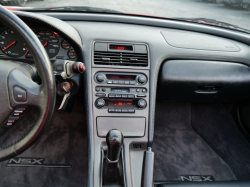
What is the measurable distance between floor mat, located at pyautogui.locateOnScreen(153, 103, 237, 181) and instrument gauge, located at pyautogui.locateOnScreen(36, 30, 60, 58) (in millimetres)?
1268

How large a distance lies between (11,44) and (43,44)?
0.21 m

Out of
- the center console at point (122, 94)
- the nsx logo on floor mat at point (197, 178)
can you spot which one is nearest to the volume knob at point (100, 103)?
the center console at point (122, 94)

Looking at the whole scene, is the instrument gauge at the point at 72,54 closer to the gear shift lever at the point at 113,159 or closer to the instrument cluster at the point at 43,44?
the instrument cluster at the point at 43,44

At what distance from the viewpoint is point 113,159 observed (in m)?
1.07

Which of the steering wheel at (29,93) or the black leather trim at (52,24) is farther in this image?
the black leather trim at (52,24)

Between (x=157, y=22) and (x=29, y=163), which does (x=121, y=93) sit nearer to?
(x=157, y=22)

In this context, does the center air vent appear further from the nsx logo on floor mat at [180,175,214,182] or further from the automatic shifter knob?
the nsx logo on floor mat at [180,175,214,182]

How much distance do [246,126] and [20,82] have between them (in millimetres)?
1967

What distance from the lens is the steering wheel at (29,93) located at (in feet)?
2.68

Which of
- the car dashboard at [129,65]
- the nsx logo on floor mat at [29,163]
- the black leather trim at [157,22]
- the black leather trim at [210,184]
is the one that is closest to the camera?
the black leather trim at [210,184]

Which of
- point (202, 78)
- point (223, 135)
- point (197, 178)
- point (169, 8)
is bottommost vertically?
point (197, 178)

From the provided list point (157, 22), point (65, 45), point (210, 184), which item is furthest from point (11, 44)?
point (210, 184)

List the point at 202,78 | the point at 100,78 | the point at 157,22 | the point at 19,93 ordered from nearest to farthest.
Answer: the point at 19,93 < the point at 100,78 < the point at 202,78 < the point at 157,22

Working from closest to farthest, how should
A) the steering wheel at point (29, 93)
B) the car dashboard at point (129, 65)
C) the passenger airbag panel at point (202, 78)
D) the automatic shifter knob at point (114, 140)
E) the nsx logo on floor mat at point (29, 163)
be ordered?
the steering wheel at point (29, 93) → the automatic shifter knob at point (114, 140) → the car dashboard at point (129, 65) → the passenger airbag panel at point (202, 78) → the nsx logo on floor mat at point (29, 163)
